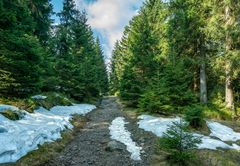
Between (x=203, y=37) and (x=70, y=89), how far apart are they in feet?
49.3

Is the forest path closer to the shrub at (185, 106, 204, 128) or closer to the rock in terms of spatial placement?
the rock

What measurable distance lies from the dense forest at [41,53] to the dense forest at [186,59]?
5.85 metres

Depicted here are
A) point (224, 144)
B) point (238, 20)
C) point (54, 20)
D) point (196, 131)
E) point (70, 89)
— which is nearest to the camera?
point (224, 144)

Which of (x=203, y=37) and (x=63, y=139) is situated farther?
(x=203, y=37)

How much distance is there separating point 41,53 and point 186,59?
1260 cm

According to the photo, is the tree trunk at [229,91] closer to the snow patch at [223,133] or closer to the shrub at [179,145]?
the snow patch at [223,133]

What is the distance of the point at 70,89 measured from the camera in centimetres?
2966

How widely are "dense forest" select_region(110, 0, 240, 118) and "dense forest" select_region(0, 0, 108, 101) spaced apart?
5.85 meters

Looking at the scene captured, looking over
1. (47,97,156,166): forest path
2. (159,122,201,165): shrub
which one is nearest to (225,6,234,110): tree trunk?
(47,97,156,166): forest path

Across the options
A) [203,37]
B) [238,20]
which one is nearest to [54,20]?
[203,37]

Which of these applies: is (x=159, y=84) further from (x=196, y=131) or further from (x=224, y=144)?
(x=224, y=144)

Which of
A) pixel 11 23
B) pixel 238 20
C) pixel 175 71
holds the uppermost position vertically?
pixel 238 20

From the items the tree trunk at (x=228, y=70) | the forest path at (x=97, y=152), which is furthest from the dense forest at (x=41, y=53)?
the tree trunk at (x=228, y=70)

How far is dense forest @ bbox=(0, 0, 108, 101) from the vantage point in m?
15.3
